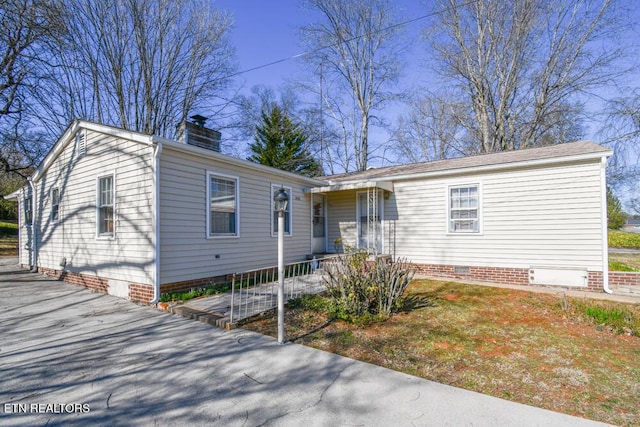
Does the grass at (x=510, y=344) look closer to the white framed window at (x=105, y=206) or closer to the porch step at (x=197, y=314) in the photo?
the porch step at (x=197, y=314)

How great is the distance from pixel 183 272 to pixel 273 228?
3.17 m

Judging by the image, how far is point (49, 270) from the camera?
10.1 meters

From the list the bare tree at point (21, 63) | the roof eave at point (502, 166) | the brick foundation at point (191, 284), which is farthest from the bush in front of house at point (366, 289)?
the bare tree at point (21, 63)

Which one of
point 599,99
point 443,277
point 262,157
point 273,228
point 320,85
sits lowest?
point 443,277

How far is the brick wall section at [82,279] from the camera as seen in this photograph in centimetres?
772

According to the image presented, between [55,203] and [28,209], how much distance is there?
137 inches

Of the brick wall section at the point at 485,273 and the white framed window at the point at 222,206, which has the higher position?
the white framed window at the point at 222,206

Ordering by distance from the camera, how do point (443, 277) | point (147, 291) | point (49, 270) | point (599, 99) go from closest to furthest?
point (147, 291)
point (443, 277)
point (49, 270)
point (599, 99)

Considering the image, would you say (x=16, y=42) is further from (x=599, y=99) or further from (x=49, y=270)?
(x=599, y=99)

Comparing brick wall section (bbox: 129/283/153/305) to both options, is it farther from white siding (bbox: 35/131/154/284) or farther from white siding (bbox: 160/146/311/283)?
→ white siding (bbox: 160/146/311/283)

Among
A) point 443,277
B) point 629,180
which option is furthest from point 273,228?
point 629,180

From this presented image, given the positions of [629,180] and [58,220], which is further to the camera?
[629,180]

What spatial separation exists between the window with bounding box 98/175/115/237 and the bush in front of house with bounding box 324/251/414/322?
223 inches

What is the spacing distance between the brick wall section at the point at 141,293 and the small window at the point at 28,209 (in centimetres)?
818
